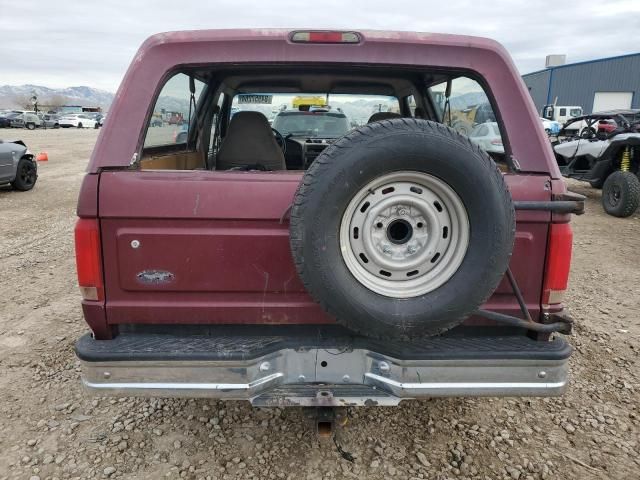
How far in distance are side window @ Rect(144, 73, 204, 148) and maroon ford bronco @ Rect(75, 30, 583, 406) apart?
38cm

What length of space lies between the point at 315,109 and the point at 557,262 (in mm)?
3629

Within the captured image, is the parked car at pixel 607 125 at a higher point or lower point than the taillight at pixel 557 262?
higher

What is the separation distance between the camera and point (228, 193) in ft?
6.86

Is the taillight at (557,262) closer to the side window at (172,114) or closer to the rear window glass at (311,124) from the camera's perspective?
the side window at (172,114)

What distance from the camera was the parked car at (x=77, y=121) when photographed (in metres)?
48.2

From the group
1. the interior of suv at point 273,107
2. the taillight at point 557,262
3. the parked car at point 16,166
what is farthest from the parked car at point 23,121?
the taillight at point 557,262

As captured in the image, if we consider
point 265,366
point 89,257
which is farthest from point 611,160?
point 89,257

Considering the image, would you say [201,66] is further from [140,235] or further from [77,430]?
[77,430]

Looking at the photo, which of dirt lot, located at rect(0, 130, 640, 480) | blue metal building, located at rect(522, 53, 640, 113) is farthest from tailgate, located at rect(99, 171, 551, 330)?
blue metal building, located at rect(522, 53, 640, 113)

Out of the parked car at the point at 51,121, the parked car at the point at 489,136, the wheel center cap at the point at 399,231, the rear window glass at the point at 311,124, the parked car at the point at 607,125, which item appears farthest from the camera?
the parked car at the point at 51,121

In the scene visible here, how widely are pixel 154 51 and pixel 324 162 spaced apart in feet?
3.16

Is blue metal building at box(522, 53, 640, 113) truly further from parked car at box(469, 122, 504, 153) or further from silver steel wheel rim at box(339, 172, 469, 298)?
silver steel wheel rim at box(339, 172, 469, 298)

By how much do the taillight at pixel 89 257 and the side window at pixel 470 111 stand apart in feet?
5.38

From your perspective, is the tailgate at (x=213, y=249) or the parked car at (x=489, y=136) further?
the parked car at (x=489, y=136)
